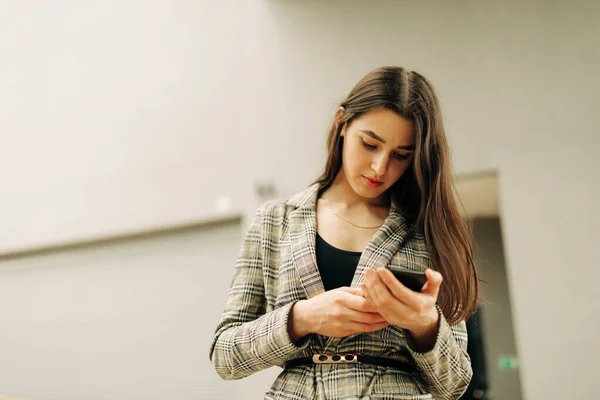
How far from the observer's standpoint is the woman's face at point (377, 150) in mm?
1009

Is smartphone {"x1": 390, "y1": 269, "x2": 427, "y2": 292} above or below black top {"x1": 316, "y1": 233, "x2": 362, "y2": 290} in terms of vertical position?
above

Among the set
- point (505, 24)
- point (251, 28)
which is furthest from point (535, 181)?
point (251, 28)

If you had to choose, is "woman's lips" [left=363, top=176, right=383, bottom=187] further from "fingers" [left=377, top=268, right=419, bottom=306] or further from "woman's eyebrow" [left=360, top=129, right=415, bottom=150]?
"fingers" [left=377, top=268, right=419, bottom=306]

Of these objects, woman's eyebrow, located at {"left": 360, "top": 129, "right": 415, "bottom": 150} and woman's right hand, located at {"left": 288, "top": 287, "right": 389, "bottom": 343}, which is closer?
woman's right hand, located at {"left": 288, "top": 287, "right": 389, "bottom": 343}

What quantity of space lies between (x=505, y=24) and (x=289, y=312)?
9.96ft

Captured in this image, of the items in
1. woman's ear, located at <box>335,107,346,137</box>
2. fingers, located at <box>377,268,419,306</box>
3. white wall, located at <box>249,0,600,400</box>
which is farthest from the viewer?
white wall, located at <box>249,0,600,400</box>

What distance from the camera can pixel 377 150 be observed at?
102 cm

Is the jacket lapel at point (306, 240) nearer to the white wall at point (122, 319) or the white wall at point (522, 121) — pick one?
the white wall at point (522, 121)

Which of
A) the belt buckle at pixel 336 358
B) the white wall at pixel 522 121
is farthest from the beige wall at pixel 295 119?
the belt buckle at pixel 336 358

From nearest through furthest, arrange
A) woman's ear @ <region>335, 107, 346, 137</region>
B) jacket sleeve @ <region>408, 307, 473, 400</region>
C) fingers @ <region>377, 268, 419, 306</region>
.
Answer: fingers @ <region>377, 268, 419, 306</region> → jacket sleeve @ <region>408, 307, 473, 400</region> → woman's ear @ <region>335, 107, 346, 137</region>

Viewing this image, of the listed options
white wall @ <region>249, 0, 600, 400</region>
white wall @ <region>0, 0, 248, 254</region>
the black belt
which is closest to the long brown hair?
the black belt

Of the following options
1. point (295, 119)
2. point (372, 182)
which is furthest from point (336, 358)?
point (295, 119)

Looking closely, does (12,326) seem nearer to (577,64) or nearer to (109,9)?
(109,9)

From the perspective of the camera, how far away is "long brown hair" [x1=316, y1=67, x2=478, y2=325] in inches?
37.6
